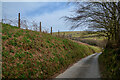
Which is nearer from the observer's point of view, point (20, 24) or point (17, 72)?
point (17, 72)

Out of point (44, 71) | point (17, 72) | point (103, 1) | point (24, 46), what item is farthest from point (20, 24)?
point (103, 1)

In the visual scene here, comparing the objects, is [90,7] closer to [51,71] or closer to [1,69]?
[51,71]

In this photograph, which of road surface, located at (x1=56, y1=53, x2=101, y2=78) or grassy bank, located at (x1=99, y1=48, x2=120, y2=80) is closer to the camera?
grassy bank, located at (x1=99, y1=48, x2=120, y2=80)

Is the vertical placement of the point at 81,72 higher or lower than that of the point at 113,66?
lower

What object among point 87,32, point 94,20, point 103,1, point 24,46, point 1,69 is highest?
point 103,1

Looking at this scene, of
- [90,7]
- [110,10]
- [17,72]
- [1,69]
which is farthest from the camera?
[90,7]

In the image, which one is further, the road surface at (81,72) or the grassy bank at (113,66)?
the road surface at (81,72)

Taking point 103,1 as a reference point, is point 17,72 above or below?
below

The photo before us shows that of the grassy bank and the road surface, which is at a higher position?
the grassy bank

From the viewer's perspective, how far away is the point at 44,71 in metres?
8.55

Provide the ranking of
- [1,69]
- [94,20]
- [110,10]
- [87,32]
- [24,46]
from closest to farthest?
1. [1,69]
2. [24,46]
3. [110,10]
4. [94,20]
5. [87,32]

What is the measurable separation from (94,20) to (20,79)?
→ 436 inches

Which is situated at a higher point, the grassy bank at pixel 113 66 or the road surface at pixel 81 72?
the grassy bank at pixel 113 66

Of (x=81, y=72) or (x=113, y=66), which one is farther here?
(x=81, y=72)
